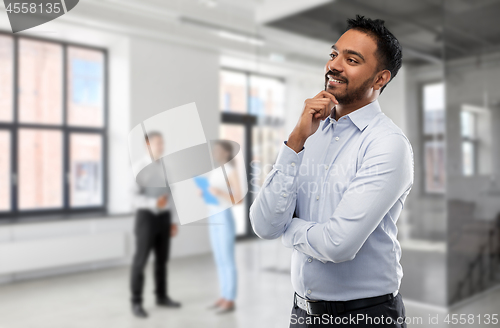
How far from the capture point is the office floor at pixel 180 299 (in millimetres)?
2748

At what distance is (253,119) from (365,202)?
276 centimetres

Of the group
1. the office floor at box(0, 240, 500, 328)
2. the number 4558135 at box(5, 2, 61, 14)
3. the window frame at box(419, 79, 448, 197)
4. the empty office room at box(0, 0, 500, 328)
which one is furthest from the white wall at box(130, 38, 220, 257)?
the window frame at box(419, 79, 448, 197)

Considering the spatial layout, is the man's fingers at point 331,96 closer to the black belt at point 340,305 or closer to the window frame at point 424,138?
the black belt at point 340,305

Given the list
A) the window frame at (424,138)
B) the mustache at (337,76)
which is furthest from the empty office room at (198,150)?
the mustache at (337,76)

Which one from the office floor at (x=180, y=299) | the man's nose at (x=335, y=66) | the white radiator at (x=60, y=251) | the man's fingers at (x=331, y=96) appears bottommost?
the office floor at (x=180, y=299)

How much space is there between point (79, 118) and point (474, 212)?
12.1ft

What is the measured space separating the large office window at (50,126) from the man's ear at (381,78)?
3127 millimetres

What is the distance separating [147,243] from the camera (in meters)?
2.81

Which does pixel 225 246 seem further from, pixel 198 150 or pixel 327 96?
pixel 327 96

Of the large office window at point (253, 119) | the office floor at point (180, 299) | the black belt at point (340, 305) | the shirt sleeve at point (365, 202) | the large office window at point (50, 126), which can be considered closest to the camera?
the shirt sleeve at point (365, 202)

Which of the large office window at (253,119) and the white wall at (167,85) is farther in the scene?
the large office window at (253,119)

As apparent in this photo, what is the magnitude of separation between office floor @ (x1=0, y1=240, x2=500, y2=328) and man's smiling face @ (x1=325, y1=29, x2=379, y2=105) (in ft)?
7.21

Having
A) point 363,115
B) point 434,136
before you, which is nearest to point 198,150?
point 434,136

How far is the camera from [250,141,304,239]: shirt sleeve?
0.93m
